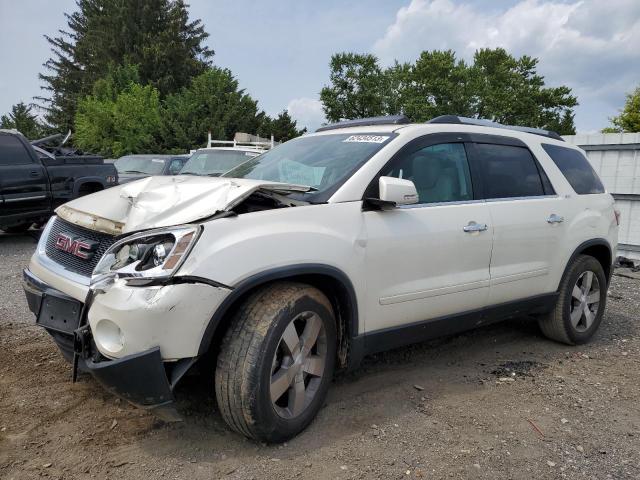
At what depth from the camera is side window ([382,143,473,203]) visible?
3.47 metres

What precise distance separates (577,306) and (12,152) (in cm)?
877

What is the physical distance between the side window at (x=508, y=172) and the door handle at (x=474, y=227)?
0.31 metres

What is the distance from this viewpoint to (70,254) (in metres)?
3.09

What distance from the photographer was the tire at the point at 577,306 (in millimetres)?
4492

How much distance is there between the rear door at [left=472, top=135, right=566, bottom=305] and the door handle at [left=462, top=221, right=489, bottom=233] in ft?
0.42

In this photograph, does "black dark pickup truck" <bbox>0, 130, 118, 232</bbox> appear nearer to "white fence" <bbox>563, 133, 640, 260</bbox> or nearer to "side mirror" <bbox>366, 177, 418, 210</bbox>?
"side mirror" <bbox>366, 177, 418, 210</bbox>

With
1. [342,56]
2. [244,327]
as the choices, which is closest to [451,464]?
[244,327]

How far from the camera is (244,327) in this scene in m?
2.63

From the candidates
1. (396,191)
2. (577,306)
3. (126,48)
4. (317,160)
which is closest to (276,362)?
(396,191)

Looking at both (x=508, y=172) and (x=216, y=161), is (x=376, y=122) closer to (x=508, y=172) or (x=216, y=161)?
(x=508, y=172)

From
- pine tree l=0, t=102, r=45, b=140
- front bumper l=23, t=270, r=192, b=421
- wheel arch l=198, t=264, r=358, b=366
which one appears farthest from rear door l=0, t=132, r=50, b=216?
pine tree l=0, t=102, r=45, b=140

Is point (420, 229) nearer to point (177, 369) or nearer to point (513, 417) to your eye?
point (513, 417)

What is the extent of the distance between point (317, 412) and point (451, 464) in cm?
78

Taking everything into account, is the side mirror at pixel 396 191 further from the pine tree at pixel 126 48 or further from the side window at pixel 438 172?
the pine tree at pixel 126 48
